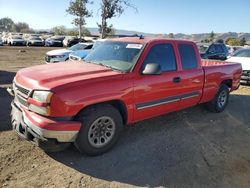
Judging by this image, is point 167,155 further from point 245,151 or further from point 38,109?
point 38,109

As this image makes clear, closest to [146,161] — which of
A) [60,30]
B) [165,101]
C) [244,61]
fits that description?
[165,101]

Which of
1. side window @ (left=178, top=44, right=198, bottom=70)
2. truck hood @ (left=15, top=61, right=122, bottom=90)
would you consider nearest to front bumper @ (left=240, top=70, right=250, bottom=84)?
side window @ (left=178, top=44, right=198, bottom=70)

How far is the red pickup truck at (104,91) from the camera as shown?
390cm

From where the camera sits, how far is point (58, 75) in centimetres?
431

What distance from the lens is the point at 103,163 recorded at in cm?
426

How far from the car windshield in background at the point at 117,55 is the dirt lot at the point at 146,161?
4.62 ft

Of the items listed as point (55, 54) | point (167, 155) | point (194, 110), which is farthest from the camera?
point (55, 54)

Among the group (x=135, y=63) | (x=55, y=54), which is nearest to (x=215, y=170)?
(x=135, y=63)

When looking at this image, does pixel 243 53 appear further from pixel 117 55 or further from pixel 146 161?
pixel 146 161

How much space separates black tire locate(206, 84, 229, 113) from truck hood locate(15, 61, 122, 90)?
353cm

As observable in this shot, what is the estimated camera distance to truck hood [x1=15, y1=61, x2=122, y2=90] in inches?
158

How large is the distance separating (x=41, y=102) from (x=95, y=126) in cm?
95

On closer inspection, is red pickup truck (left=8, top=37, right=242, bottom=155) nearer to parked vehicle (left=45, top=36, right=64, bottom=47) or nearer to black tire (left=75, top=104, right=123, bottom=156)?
black tire (left=75, top=104, right=123, bottom=156)

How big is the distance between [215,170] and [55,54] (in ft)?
39.0
